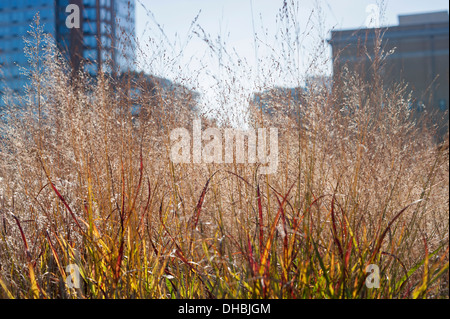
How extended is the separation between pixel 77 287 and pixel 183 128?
0.82 metres

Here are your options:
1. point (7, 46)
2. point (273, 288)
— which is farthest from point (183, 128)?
point (7, 46)

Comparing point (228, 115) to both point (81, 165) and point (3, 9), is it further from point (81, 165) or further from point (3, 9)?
point (3, 9)

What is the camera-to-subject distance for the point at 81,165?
1.73m

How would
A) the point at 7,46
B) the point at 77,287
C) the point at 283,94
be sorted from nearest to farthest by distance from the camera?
the point at 77,287, the point at 283,94, the point at 7,46

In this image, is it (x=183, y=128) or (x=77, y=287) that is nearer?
(x=77, y=287)

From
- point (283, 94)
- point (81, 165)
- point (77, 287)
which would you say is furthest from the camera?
point (283, 94)

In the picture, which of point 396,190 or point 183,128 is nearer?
point 396,190

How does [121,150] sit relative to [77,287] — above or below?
above

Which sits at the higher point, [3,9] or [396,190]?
[3,9]

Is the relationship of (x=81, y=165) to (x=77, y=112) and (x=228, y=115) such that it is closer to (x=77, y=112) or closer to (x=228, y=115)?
(x=77, y=112)

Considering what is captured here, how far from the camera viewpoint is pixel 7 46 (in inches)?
1527
